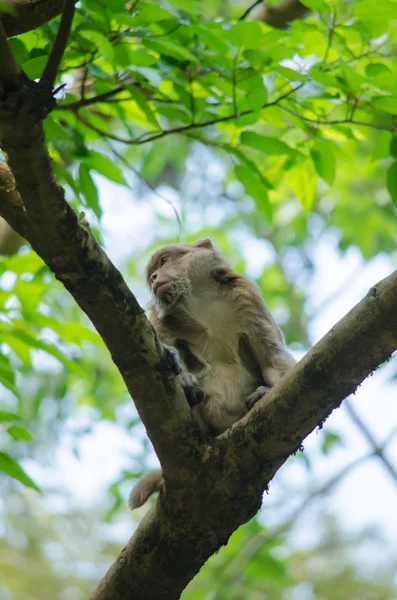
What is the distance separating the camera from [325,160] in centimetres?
430

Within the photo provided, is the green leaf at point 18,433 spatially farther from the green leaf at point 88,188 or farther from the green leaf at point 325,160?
the green leaf at point 325,160

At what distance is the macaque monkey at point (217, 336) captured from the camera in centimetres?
440

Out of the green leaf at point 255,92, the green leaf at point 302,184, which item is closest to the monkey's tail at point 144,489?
the green leaf at point 302,184

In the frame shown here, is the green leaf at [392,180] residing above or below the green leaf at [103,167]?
below

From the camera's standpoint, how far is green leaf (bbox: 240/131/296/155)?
13.6 ft

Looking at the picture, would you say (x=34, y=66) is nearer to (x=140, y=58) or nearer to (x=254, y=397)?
(x=140, y=58)

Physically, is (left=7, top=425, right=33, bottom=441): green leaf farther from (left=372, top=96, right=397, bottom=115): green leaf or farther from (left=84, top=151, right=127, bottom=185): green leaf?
(left=372, top=96, right=397, bottom=115): green leaf

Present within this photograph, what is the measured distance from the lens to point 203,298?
5113 millimetres

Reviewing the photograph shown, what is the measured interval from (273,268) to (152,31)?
766 cm

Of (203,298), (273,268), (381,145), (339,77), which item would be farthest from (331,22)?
(273,268)

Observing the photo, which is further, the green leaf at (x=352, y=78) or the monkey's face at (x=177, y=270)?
the monkey's face at (x=177, y=270)

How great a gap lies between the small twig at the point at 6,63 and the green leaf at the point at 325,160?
229cm

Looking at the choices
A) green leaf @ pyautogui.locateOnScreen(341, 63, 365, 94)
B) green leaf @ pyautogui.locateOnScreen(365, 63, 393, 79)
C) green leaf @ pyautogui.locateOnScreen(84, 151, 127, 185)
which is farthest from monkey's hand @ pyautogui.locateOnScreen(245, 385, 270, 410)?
green leaf @ pyautogui.locateOnScreen(365, 63, 393, 79)

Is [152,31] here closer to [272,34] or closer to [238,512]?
[272,34]
